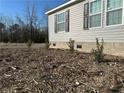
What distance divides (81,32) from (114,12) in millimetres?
3385

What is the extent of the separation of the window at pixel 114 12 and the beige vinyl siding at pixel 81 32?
267mm

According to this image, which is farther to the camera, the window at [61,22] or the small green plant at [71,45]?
the window at [61,22]

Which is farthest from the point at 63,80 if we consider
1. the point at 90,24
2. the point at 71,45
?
the point at 71,45

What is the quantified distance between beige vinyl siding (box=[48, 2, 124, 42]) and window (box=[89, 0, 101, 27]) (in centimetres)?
31

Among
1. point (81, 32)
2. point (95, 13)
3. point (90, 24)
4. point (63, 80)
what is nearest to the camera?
point (63, 80)

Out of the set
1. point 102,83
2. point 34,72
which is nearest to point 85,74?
point 102,83

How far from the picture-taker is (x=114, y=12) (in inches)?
396

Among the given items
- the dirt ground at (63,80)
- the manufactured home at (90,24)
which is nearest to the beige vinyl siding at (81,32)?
the manufactured home at (90,24)

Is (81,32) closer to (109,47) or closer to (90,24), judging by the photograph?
(90,24)

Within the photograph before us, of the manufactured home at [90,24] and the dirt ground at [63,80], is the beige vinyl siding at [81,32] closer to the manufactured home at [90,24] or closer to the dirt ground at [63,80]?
the manufactured home at [90,24]

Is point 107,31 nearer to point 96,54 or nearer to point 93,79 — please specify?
point 96,54

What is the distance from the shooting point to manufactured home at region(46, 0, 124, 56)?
9922 mm

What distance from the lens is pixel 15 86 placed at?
547 centimetres

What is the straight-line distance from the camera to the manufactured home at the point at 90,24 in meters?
9.92
